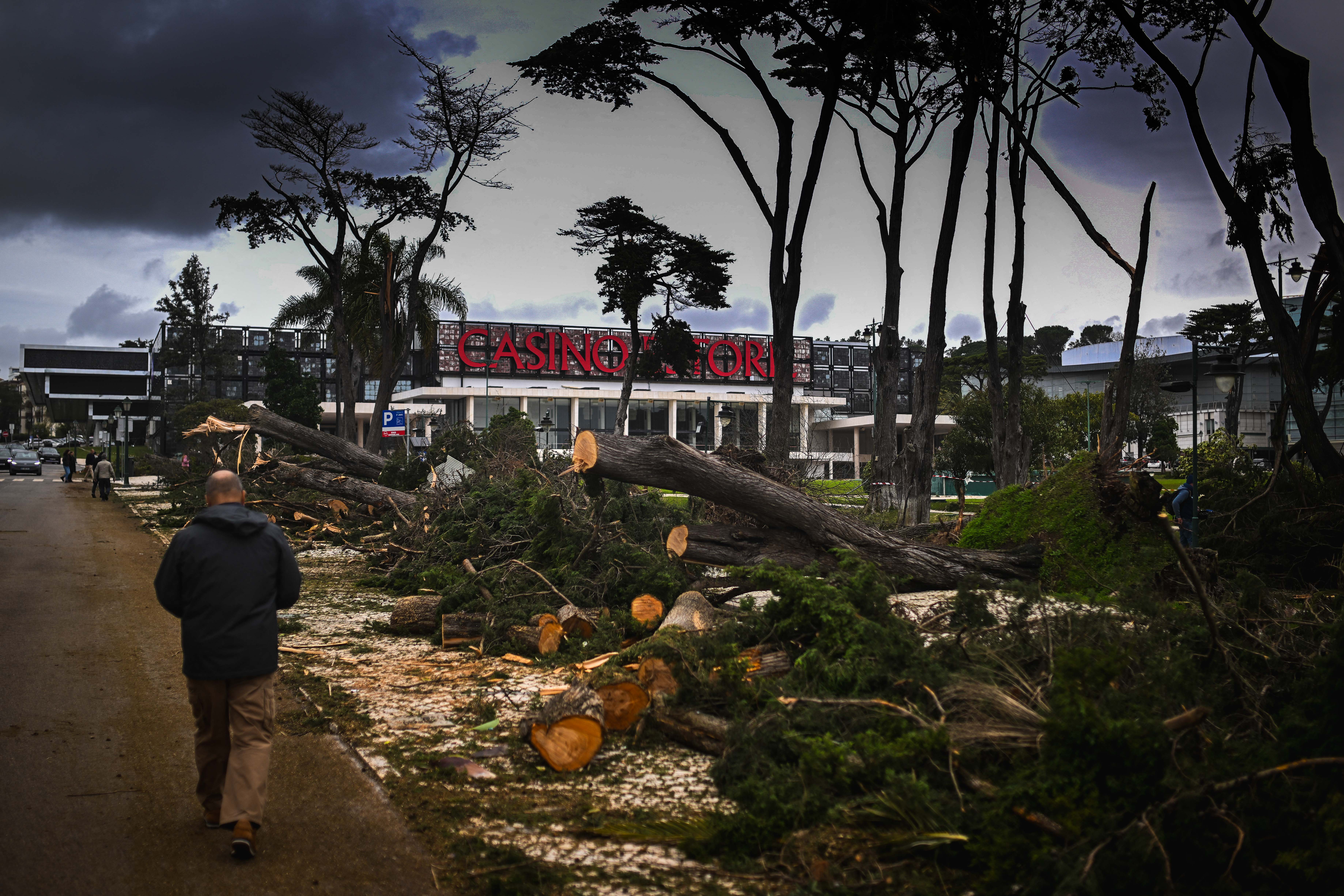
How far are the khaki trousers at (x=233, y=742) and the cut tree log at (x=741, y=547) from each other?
17.0 feet

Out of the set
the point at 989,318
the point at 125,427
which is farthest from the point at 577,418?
the point at 989,318

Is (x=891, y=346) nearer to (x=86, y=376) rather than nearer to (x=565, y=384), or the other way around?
(x=565, y=384)

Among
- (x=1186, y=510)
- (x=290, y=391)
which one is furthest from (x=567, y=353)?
(x=1186, y=510)

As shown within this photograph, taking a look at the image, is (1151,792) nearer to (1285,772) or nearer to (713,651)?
(1285,772)

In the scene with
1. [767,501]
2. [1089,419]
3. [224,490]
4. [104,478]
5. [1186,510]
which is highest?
[1089,419]

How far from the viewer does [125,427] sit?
43.9m

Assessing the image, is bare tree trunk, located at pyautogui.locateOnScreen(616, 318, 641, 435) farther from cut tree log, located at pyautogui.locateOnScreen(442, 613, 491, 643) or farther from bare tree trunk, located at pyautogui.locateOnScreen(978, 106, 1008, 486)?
cut tree log, located at pyautogui.locateOnScreen(442, 613, 491, 643)

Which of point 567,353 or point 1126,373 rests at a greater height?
point 567,353

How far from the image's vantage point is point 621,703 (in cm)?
546

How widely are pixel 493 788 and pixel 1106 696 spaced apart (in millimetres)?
2867

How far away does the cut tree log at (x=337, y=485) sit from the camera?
14898mm

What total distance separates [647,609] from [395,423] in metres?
17.9

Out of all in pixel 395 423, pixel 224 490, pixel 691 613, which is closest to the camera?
pixel 224 490

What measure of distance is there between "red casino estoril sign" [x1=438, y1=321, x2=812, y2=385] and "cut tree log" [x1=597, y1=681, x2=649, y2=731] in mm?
50273
